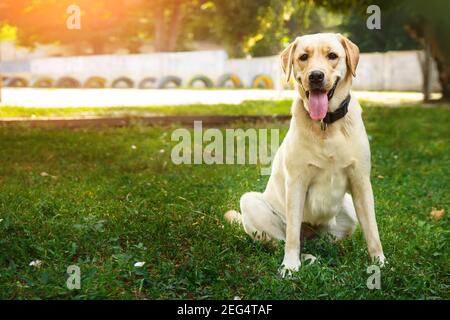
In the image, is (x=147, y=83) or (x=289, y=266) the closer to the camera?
(x=289, y=266)

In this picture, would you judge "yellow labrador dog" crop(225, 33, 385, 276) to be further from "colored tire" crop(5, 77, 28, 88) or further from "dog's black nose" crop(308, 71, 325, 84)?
"colored tire" crop(5, 77, 28, 88)

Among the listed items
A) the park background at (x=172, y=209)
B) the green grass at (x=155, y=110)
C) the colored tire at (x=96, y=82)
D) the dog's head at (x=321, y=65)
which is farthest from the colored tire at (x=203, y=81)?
the dog's head at (x=321, y=65)

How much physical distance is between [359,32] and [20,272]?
1160 inches

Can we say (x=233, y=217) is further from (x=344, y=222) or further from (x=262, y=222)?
(x=344, y=222)

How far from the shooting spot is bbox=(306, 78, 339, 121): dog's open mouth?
355cm

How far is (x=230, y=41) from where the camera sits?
21.3 metres

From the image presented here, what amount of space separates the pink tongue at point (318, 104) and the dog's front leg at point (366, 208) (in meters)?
0.37

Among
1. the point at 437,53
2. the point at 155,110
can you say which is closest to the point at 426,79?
the point at 437,53

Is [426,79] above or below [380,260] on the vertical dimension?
above

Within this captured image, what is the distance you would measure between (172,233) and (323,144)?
50.5 inches

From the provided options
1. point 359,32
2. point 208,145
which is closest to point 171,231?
point 208,145

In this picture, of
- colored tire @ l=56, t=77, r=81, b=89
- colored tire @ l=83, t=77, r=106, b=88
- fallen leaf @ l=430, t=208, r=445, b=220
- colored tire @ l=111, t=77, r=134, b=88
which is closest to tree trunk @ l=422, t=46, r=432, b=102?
fallen leaf @ l=430, t=208, r=445, b=220

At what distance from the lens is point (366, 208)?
3.66 m

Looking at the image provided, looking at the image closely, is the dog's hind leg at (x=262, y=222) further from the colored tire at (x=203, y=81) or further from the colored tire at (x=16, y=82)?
the colored tire at (x=16, y=82)
